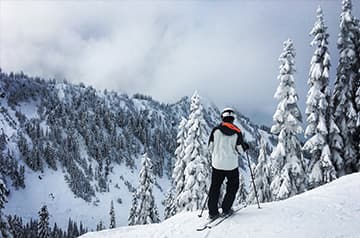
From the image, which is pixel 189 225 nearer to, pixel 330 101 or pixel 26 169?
pixel 330 101

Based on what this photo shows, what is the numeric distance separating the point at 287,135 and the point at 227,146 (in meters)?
14.5

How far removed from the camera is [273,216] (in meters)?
7.89

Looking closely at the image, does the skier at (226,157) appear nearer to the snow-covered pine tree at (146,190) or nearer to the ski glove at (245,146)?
the ski glove at (245,146)

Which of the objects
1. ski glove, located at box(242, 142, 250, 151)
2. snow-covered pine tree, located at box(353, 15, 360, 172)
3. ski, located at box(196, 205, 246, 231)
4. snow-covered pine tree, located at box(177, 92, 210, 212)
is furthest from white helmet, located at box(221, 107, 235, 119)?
snow-covered pine tree, located at box(177, 92, 210, 212)

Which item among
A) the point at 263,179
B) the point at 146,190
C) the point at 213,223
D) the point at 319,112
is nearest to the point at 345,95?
the point at 319,112

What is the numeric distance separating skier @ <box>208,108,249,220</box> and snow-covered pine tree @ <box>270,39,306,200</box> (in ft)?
44.4

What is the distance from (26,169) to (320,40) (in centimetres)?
18663

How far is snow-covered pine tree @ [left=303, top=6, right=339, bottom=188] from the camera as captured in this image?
→ 20.1 metres

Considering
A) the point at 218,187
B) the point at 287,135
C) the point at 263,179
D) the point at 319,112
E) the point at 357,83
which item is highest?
the point at 357,83

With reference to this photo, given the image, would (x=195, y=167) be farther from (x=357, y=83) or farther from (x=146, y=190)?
(x=357, y=83)

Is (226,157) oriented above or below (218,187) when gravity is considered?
above

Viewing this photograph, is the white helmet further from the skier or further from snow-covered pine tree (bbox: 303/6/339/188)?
snow-covered pine tree (bbox: 303/6/339/188)

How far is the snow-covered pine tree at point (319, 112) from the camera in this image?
2012cm

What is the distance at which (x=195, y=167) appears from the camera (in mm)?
25219
